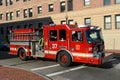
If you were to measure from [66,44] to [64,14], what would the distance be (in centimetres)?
2591

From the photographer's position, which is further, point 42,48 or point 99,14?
point 99,14

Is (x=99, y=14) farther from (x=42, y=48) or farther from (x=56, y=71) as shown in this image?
(x=56, y=71)

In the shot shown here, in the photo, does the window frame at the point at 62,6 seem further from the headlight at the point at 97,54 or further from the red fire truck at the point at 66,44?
the headlight at the point at 97,54

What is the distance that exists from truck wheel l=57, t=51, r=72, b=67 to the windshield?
5.89 ft

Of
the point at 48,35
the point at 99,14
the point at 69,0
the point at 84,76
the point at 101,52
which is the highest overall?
the point at 69,0

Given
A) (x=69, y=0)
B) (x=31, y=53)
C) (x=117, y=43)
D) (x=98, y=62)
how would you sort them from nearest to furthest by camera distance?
(x=98, y=62), (x=31, y=53), (x=117, y=43), (x=69, y=0)

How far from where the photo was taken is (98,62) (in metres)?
14.8

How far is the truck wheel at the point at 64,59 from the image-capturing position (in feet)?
53.2

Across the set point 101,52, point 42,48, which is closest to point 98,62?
point 101,52

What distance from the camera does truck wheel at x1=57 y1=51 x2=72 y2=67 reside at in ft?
53.2

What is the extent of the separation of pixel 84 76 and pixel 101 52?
272cm

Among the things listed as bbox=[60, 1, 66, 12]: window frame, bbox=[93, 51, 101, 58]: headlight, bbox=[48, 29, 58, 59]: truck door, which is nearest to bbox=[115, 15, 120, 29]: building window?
bbox=[60, 1, 66, 12]: window frame

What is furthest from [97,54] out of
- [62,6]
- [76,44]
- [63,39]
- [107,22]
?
[62,6]

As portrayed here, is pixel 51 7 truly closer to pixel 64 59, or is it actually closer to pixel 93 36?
pixel 64 59
